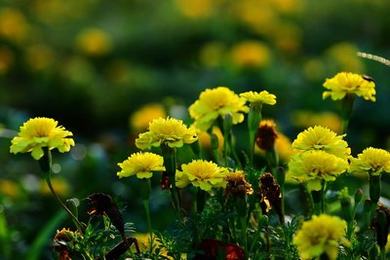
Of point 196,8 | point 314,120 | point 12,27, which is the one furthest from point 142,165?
point 196,8

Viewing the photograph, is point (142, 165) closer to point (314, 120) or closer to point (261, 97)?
point (261, 97)

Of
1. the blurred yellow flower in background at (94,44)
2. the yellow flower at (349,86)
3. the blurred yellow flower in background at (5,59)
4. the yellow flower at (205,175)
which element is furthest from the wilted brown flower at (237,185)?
the blurred yellow flower in background at (94,44)

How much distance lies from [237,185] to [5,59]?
441cm

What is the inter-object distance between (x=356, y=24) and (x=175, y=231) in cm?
487

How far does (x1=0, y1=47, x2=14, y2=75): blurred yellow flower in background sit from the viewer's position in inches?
219

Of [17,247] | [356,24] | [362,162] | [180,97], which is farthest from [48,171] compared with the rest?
[356,24]

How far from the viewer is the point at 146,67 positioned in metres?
5.97

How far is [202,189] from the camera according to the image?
168 cm

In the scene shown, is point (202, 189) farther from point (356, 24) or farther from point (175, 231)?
point (356, 24)

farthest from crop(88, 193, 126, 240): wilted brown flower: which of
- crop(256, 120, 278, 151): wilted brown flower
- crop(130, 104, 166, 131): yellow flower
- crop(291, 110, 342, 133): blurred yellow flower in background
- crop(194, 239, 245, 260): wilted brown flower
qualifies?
crop(291, 110, 342, 133): blurred yellow flower in background

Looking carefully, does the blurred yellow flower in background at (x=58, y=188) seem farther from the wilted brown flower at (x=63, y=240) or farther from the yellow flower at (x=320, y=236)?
the yellow flower at (x=320, y=236)

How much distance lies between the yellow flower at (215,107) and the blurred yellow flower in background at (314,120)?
2.01 meters

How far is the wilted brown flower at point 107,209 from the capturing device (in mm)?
1688

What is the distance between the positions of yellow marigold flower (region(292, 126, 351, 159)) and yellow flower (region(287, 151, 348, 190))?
96mm
